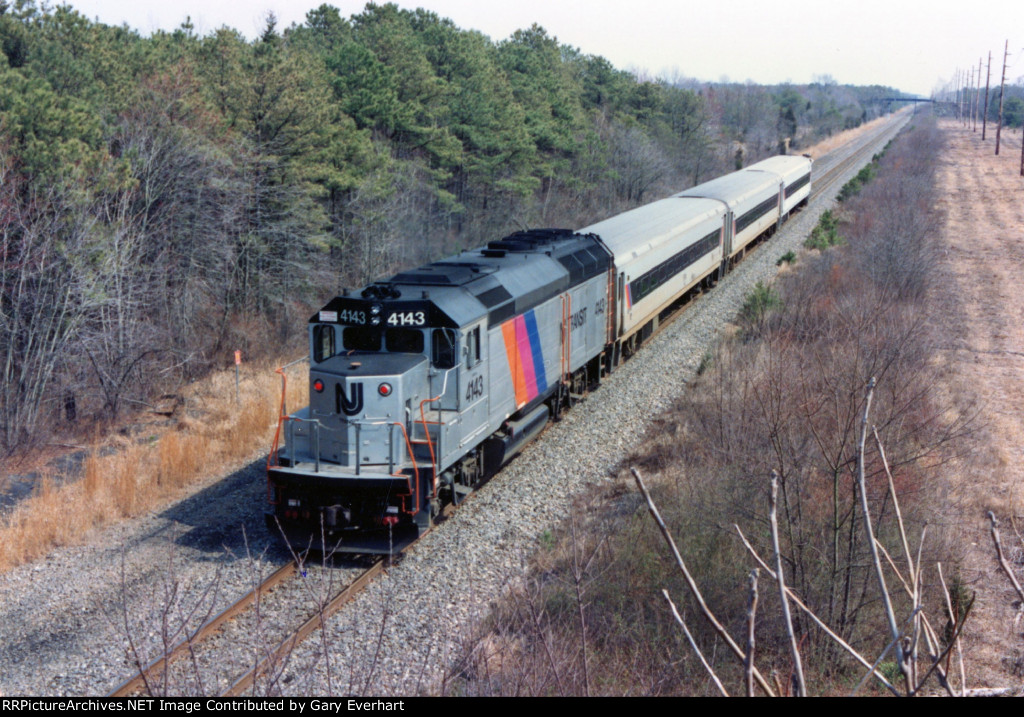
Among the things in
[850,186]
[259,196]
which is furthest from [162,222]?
[850,186]

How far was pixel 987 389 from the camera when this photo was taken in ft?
64.6

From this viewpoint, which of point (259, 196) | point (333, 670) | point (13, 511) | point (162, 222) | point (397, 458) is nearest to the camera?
point (333, 670)

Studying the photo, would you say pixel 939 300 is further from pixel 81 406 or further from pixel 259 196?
pixel 81 406

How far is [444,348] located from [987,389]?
533 inches

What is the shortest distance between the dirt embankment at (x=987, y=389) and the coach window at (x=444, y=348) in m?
6.82

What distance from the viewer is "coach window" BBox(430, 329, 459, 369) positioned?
12.4m

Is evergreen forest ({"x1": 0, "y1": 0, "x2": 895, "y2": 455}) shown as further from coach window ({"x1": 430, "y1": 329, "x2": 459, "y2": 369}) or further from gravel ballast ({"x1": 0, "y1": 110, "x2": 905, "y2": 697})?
coach window ({"x1": 430, "y1": 329, "x2": 459, "y2": 369})

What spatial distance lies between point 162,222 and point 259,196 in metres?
3.64

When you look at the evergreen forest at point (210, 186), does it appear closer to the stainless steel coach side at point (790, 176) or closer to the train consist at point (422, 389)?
the train consist at point (422, 389)

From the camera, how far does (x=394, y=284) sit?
13562mm

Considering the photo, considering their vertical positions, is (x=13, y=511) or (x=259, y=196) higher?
(x=259, y=196)

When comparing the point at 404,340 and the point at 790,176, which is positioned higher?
the point at 790,176

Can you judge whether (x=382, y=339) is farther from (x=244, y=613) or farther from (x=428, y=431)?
(x=244, y=613)

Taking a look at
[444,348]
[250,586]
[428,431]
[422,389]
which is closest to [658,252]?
[444,348]
